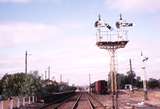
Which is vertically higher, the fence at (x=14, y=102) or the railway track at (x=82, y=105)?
the fence at (x=14, y=102)

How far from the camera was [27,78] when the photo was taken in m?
55.8

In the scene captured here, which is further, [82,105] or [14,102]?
[82,105]

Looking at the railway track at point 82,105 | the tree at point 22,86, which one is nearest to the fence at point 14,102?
the tree at point 22,86

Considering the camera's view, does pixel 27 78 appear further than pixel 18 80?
No

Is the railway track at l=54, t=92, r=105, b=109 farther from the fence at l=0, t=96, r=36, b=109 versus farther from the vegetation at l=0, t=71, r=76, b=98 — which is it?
the vegetation at l=0, t=71, r=76, b=98

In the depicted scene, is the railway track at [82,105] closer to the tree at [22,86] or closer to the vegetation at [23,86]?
the vegetation at [23,86]

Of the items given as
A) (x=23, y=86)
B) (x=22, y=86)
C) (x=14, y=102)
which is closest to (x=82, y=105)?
(x=23, y=86)

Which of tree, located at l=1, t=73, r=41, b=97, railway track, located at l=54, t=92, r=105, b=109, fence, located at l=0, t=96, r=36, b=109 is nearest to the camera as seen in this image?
fence, located at l=0, t=96, r=36, b=109

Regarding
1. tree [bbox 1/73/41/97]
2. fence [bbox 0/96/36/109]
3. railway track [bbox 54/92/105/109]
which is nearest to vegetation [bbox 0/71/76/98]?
tree [bbox 1/73/41/97]

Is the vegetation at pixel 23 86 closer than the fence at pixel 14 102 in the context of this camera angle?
No

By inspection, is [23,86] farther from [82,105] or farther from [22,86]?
[82,105]

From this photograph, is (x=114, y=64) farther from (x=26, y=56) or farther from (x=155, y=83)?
(x=155, y=83)

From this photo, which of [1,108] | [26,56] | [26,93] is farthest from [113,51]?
[26,56]

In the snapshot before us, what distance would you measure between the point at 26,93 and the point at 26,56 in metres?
14.9
